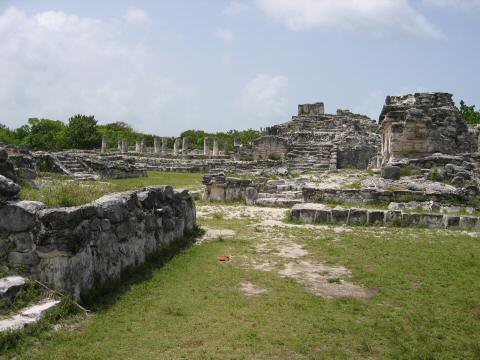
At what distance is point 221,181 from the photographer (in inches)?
663

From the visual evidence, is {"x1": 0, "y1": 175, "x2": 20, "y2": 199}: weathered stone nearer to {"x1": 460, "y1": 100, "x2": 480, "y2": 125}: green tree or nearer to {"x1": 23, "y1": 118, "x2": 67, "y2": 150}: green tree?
{"x1": 460, "y1": 100, "x2": 480, "y2": 125}: green tree

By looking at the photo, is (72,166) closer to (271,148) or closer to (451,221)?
(271,148)

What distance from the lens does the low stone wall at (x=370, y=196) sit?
1406cm

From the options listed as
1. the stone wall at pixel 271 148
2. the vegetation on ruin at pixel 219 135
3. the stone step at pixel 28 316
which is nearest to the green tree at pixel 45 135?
the vegetation on ruin at pixel 219 135

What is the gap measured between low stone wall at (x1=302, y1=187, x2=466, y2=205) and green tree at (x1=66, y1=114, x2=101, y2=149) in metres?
55.9

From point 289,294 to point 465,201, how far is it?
939 centimetres

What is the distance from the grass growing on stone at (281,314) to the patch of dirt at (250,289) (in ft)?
0.41

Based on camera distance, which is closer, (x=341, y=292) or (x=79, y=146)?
(x=341, y=292)

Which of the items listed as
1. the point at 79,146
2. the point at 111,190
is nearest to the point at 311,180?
the point at 111,190

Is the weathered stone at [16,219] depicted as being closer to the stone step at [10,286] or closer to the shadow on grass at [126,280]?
the stone step at [10,286]

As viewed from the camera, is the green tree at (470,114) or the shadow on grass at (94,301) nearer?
the shadow on grass at (94,301)

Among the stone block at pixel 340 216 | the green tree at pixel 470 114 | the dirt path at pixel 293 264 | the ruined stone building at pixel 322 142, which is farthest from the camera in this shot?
the green tree at pixel 470 114

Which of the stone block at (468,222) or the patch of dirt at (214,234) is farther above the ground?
the stone block at (468,222)

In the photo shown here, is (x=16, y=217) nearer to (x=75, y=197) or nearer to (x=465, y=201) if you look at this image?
(x=75, y=197)
